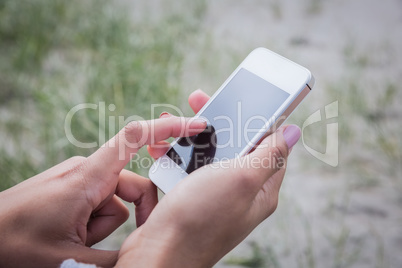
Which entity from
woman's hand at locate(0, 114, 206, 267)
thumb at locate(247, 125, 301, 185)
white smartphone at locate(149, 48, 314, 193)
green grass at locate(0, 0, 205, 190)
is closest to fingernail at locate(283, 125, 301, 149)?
thumb at locate(247, 125, 301, 185)

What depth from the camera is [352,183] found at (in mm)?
1645

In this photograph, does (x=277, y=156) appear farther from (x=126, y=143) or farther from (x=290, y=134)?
(x=126, y=143)

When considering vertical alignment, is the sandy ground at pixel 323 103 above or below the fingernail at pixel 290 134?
below

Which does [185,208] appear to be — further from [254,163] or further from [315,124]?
[315,124]

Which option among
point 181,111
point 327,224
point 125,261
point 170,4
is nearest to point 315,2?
point 170,4

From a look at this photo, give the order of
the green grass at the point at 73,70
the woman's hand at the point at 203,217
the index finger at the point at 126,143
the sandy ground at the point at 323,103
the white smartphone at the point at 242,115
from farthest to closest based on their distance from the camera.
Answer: the green grass at the point at 73,70
the sandy ground at the point at 323,103
the white smartphone at the point at 242,115
the index finger at the point at 126,143
the woman's hand at the point at 203,217

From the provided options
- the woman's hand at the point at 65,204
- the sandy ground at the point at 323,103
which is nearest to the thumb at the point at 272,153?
the woman's hand at the point at 65,204

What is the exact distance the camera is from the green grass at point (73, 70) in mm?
1861

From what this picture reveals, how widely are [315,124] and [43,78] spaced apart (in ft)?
4.75

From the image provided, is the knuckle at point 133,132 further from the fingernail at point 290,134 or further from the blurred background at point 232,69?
the blurred background at point 232,69

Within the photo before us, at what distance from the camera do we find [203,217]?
0.88m

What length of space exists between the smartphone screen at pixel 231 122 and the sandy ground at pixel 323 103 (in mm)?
475

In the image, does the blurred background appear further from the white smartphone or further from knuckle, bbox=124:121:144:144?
knuckle, bbox=124:121:144:144

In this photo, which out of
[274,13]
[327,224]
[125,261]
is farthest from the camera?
[274,13]
